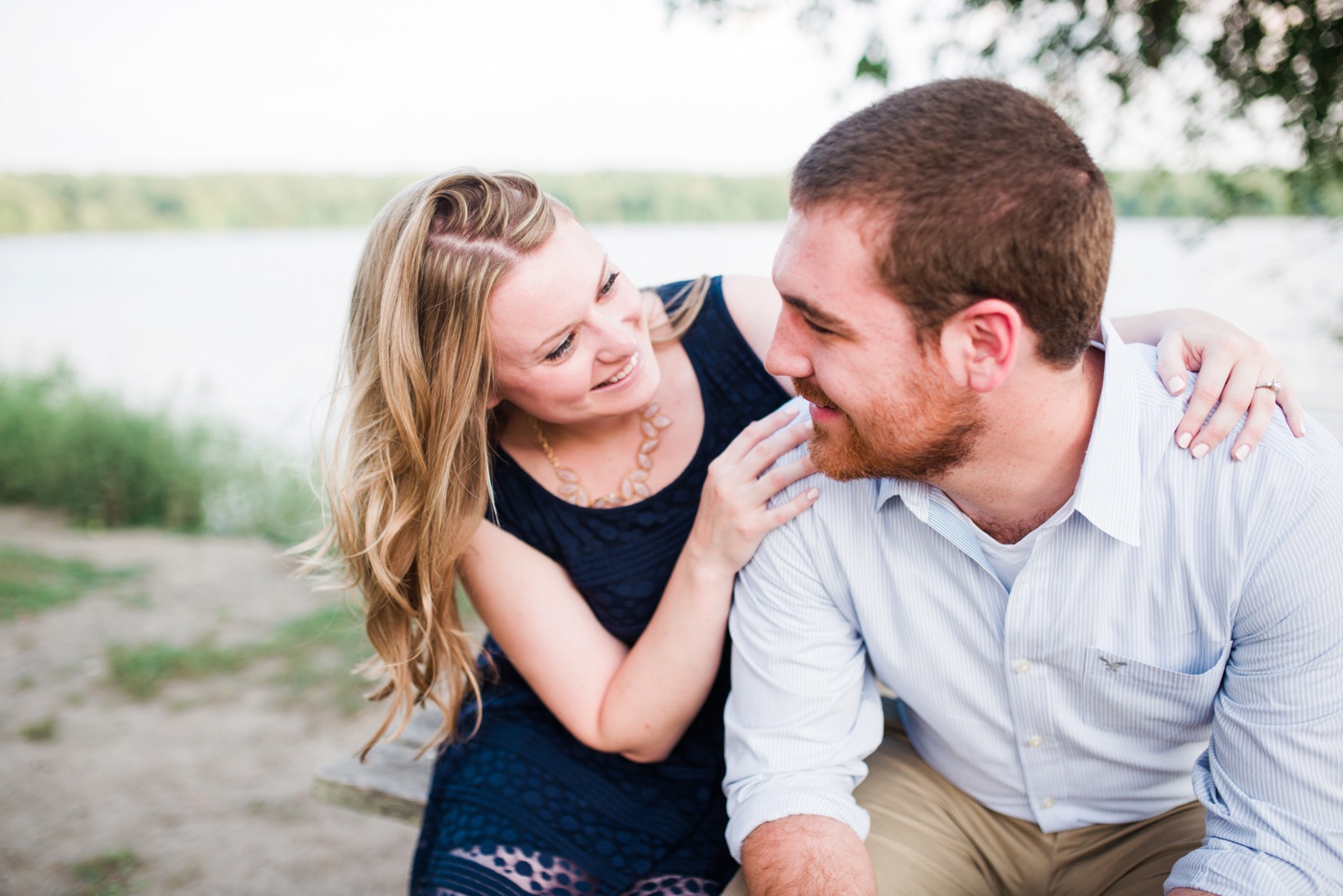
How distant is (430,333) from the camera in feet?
7.23

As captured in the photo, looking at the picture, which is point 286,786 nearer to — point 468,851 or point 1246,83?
point 468,851

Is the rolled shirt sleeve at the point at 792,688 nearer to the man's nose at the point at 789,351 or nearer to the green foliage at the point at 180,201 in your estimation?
the man's nose at the point at 789,351

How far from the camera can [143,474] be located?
784 cm

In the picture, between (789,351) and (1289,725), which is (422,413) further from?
(1289,725)

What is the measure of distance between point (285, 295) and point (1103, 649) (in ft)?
78.0

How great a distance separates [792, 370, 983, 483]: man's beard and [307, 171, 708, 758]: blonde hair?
31.8 inches

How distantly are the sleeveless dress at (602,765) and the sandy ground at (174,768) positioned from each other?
5.77 ft

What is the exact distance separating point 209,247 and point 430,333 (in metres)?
35.7

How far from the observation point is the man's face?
1.60m

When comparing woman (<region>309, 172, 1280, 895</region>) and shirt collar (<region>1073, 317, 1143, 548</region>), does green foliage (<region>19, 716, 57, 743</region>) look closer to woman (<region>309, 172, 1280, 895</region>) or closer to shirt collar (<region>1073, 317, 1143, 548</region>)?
woman (<region>309, 172, 1280, 895</region>)

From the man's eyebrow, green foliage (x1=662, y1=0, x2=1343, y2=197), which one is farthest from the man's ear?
green foliage (x1=662, y1=0, x2=1343, y2=197)

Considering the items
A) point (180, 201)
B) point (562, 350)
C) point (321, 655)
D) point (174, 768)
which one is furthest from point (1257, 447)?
point (180, 201)

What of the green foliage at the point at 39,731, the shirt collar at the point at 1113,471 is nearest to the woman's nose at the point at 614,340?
the shirt collar at the point at 1113,471

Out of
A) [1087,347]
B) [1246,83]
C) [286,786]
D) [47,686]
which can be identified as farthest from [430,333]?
[47,686]
